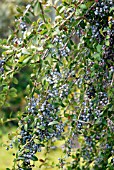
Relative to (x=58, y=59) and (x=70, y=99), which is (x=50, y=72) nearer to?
(x=58, y=59)

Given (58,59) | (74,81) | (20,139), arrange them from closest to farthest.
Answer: (58,59) → (20,139) → (74,81)

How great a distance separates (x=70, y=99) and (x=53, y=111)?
0.27 metres

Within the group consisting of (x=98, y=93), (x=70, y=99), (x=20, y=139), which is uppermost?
(x=70, y=99)

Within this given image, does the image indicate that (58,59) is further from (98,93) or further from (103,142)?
(103,142)

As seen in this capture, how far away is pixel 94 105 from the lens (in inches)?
59.7

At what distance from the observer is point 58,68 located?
134 centimetres

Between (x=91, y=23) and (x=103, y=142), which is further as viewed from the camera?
(x=103, y=142)

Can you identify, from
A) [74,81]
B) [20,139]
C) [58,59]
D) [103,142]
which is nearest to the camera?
[58,59]

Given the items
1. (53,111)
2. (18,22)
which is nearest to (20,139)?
(53,111)

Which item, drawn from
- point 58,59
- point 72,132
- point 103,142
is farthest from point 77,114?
point 58,59

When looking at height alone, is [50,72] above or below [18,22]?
below

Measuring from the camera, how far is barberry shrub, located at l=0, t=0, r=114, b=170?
129cm

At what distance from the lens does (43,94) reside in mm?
1426

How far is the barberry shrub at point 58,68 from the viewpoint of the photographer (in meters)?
1.29
